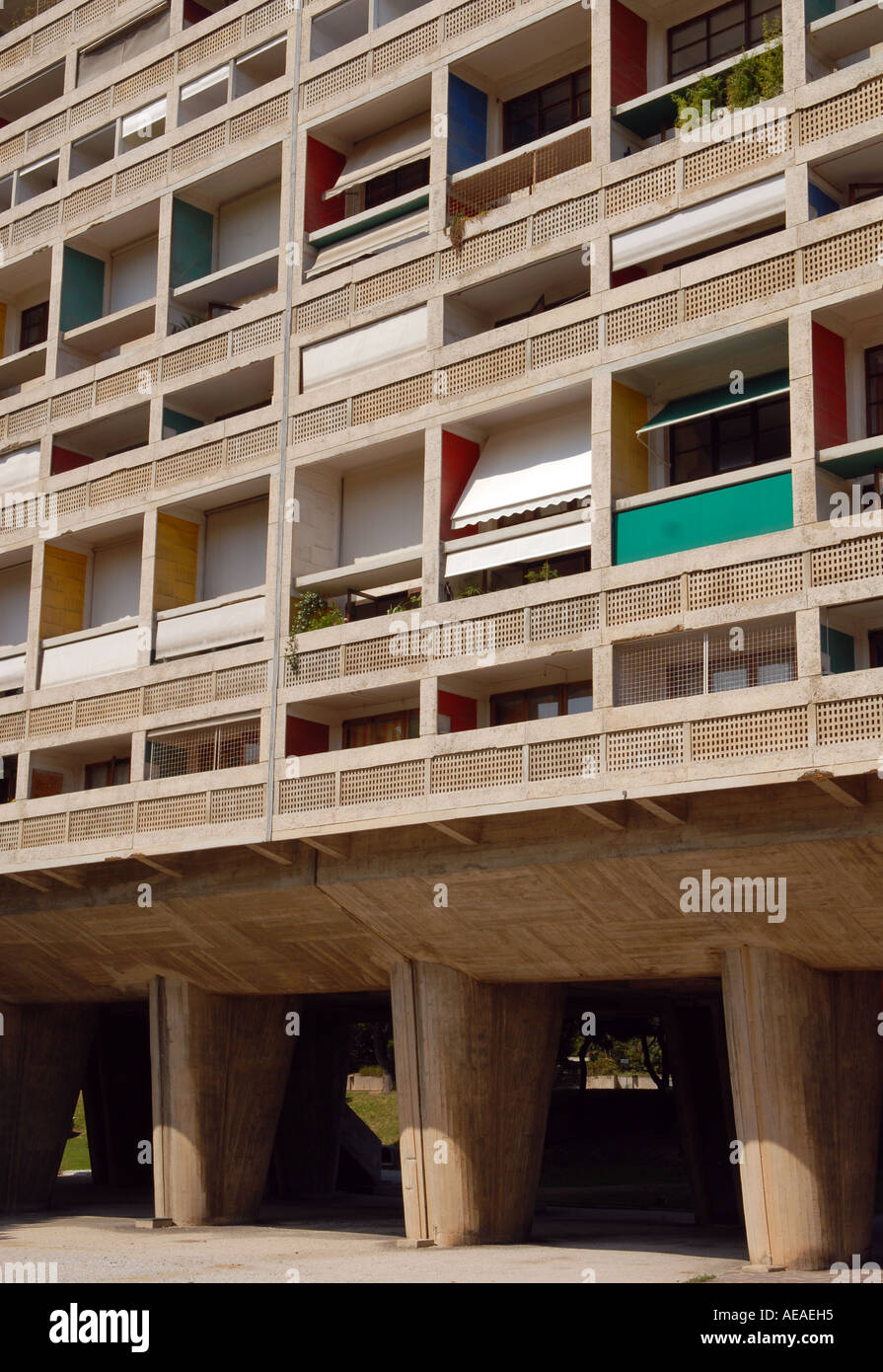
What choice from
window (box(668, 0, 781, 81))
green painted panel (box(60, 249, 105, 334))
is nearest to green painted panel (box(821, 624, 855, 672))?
window (box(668, 0, 781, 81))

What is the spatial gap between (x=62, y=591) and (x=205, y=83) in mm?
10629

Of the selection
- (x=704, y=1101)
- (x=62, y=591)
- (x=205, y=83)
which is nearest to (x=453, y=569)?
(x=62, y=591)

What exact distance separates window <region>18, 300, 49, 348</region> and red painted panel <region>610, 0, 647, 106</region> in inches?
640

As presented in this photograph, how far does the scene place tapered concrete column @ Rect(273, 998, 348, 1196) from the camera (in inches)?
1687

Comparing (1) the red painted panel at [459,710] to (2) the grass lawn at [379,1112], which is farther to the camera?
(2) the grass lawn at [379,1112]

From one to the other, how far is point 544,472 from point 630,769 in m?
5.63

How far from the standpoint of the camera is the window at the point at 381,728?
28.3 meters

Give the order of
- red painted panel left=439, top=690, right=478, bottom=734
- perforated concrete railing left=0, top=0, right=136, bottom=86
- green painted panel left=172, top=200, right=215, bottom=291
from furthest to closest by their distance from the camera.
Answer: perforated concrete railing left=0, top=0, right=136, bottom=86
green painted panel left=172, top=200, right=215, bottom=291
red painted panel left=439, top=690, right=478, bottom=734

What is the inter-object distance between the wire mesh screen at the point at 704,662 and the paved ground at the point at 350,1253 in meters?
8.09

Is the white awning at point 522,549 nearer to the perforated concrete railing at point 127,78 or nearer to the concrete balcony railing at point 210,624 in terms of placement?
the concrete balcony railing at point 210,624

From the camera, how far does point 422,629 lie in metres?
26.6

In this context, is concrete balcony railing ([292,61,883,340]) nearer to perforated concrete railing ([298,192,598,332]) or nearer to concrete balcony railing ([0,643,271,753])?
perforated concrete railing ([298,192,598,332])

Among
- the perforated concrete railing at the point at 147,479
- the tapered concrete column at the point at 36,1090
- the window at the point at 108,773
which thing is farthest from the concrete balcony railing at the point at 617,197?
the tapered concrete column at the point at 36,1090

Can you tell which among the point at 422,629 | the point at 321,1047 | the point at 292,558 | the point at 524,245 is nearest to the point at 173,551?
the point at 292,558
